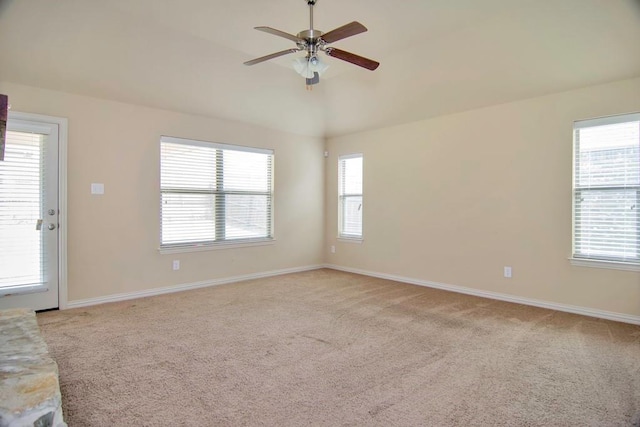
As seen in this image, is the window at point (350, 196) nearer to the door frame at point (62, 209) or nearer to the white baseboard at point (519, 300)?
the white baseboard at point (519, 300)

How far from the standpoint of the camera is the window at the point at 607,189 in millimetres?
3410

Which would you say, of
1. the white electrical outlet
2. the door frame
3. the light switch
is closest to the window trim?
the white electrical outlet

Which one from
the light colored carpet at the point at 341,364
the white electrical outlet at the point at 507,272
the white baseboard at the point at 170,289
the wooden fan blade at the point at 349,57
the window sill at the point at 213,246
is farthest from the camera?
the window sill at the point at 213,246

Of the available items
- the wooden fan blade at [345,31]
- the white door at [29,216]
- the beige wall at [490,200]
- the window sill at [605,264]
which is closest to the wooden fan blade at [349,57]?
the wooden fan blade at [345,31]

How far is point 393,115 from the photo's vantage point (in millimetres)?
5074

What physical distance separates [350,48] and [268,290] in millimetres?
3195

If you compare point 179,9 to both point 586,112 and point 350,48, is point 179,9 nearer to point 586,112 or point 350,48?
point 350,48

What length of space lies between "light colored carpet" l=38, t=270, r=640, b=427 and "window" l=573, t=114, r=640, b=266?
30.3 inches

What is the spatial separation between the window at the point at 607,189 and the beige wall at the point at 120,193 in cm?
422

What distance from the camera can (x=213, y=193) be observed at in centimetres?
499

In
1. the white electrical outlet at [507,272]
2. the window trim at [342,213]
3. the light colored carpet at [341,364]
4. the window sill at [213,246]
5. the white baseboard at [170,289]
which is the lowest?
the light colored carpet at [341,364]

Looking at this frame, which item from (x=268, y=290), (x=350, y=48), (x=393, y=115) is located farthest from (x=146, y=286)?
(x=393, y=115)

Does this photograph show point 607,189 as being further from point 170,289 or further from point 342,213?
point 170,289

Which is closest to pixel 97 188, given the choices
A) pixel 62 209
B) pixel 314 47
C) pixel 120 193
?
pixel 120 193
